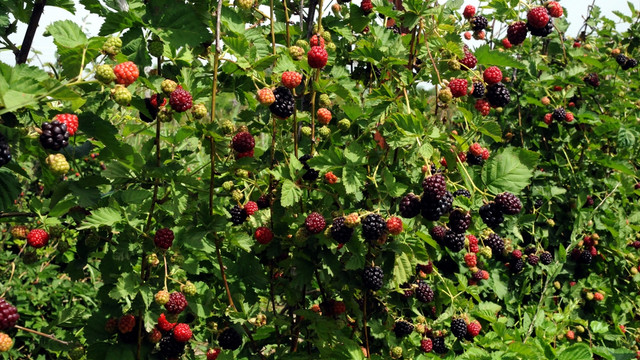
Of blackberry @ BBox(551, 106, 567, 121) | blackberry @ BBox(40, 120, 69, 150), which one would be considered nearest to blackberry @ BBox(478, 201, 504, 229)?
blackberry @ BBox(40, 120, 69, 150)

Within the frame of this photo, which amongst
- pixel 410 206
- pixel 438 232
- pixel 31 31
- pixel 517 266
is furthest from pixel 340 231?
pixel 517 266

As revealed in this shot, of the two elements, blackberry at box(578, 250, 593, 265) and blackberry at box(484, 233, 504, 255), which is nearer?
blackberry at box(484, 233, 504, 255)

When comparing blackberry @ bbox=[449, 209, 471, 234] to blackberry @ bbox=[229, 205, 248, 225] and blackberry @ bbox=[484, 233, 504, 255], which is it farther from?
blackberry @ bbox=[229, 205, 248, 225]

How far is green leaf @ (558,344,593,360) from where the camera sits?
7.06 feet

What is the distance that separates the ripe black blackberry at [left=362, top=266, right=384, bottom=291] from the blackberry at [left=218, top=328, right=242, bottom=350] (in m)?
0.54

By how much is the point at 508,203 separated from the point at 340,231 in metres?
0.61

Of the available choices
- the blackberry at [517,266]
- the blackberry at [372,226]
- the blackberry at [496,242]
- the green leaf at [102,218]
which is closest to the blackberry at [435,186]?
the blackberry at [372,226]

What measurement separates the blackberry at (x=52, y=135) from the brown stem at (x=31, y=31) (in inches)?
17.8

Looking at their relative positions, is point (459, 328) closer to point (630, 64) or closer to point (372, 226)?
point (372, 226)

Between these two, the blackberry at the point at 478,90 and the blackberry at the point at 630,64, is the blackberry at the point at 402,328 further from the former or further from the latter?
the blackberry at the point at 630,64

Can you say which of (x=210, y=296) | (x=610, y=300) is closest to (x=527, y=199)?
(x=610, y=300)

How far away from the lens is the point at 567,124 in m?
4.13

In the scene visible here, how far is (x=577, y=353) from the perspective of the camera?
85.7 inches

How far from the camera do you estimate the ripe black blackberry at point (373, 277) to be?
6.14 feet
